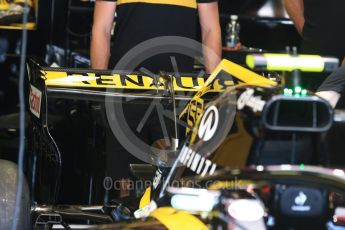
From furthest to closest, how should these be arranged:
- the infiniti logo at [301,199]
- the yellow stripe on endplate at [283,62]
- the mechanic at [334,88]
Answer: the mechanic at [334,88] < the yellow stripe on endplate at [283,62] < the infiniti logo at [301,199]

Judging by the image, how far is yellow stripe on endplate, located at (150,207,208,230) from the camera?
12.3 feet

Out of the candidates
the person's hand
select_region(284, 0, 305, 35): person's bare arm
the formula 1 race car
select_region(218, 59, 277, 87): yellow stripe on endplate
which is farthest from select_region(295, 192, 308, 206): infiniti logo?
the person's hand

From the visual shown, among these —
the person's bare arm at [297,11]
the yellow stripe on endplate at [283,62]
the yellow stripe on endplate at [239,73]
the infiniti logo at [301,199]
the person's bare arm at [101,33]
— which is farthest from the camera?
the person's bare arm at [297,11]

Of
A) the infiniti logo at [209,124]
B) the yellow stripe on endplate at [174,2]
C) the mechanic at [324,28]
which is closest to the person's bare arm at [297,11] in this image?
the mechanic at [324,28]

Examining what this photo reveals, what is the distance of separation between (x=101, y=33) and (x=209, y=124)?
2102 millimetres

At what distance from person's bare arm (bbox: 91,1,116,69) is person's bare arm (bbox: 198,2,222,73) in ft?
1.86

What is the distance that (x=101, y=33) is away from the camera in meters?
6.17

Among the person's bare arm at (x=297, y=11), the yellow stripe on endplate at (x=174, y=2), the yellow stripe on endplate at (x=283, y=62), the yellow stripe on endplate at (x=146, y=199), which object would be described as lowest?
the yellow stripe on endplate at (x=146, y=199)

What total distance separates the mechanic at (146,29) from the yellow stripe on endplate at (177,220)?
1.88 metres

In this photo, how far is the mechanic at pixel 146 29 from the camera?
5957 mm

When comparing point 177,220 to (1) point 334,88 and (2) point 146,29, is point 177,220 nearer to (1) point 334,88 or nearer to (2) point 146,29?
(1) point 334,88

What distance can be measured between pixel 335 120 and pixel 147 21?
2.19m

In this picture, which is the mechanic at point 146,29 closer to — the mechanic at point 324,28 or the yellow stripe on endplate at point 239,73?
the mechanic at point 324,28

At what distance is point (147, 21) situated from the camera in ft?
19.6
